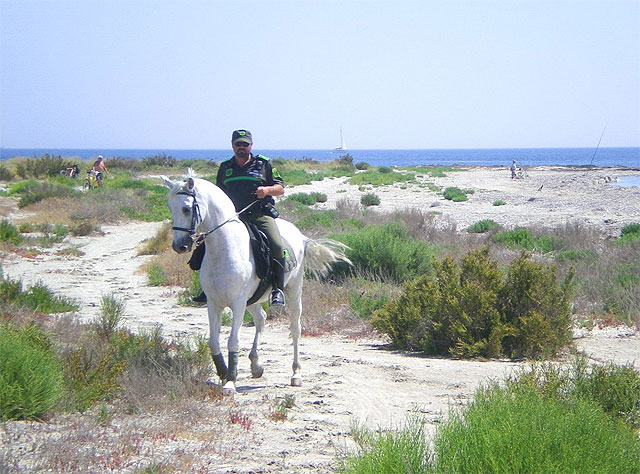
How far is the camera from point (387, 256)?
621 inches

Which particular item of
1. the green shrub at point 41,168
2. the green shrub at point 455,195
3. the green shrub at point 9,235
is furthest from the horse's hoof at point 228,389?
the green shrub at point 41,168

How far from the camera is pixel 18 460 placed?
539cm

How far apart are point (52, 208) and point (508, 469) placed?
2814 cm

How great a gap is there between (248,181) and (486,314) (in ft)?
12.4

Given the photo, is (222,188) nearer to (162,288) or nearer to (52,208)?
(162,288)

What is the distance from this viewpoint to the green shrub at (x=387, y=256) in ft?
51.3

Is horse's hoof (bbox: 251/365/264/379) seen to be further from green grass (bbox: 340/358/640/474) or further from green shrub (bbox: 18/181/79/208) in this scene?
green shrub (bbox: 18/181/79/208)

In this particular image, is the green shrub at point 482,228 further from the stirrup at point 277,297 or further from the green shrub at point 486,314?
the stirrup at point 277,297

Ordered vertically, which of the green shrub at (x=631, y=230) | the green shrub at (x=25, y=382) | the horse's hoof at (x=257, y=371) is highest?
the green shrub at (x=25, y=382)

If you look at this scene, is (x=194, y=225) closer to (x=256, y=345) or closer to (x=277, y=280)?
(x=277, y=280)

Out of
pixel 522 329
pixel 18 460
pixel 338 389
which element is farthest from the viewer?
pixel 522 329

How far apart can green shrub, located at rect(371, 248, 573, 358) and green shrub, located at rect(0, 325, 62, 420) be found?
5485mm

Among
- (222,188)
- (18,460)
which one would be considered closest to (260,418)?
(18,460)

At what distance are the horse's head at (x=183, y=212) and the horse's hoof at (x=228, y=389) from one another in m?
1.47
